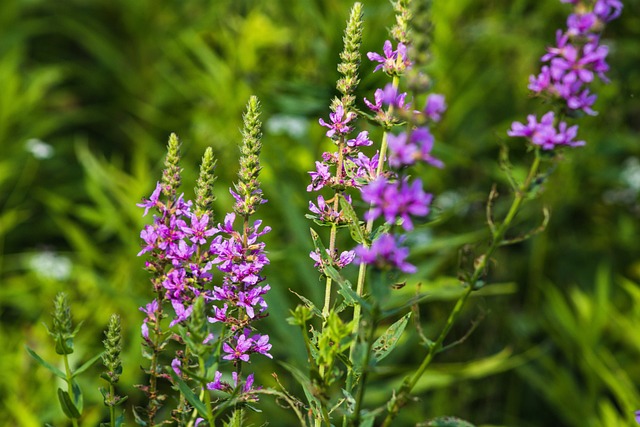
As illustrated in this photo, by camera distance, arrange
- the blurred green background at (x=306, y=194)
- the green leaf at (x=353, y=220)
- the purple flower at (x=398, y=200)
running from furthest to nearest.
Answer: the blurred green background at (x=306, y=194) < the green leaf at (x=353, y=220) < the purple flower at (x=398, y=200)

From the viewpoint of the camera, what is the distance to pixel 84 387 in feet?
6.82

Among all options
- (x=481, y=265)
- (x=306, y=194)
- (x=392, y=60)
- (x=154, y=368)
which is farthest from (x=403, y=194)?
(x=306, y=194)

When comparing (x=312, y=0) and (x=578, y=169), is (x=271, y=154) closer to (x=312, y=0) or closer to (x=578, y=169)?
(x=312, y=0)

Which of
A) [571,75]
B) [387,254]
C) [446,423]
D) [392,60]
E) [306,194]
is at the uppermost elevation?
[306,194]

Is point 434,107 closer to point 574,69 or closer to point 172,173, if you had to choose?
point 574,69

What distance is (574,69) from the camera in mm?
541

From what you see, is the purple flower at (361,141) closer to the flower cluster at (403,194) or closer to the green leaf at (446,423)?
the flower cluster at (403,194)

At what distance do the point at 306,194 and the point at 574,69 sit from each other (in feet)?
5.50

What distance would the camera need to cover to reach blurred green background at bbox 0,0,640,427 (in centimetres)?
213

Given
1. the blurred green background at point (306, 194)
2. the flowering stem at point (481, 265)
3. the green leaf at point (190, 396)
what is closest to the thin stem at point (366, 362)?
the flowering stem at point (481, 265)

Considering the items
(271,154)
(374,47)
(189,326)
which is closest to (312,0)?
(374,47)

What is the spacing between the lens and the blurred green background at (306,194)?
83.8 inches

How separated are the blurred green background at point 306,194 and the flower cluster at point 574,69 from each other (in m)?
1.34

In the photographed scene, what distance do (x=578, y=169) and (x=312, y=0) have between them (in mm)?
1164
